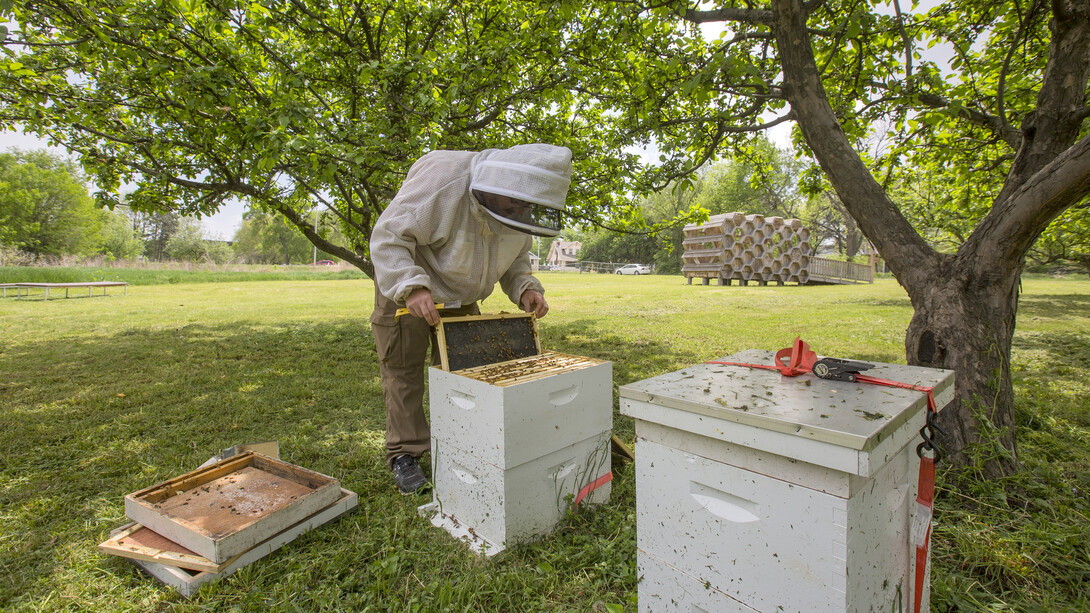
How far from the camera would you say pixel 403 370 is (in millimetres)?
2330

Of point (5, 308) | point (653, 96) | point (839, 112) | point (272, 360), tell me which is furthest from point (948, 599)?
point (5, 308)

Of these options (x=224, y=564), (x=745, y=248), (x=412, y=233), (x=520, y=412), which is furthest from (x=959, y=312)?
(x=745, y=248)

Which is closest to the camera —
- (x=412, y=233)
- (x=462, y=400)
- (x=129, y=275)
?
(x=462, y=400)

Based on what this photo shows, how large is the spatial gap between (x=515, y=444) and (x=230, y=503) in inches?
48.3

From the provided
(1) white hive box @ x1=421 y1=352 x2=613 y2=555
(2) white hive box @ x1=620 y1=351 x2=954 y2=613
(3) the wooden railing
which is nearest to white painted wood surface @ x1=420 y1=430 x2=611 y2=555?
(1) white hive box @ x1=421 y1=352 x2=613 y2=555

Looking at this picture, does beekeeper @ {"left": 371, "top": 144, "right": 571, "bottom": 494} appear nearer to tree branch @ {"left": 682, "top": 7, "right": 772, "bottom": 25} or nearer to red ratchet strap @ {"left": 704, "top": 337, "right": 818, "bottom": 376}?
red ratchet strap @ {"left": 704, "top": 337, "right": 818, "bottom": 376}

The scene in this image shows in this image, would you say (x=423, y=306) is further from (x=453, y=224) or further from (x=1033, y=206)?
(x=1033, y=206)

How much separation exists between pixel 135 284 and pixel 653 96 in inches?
801

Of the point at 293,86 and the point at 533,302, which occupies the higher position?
the point at 293,86

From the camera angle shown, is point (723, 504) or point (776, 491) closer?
point (776, 491)

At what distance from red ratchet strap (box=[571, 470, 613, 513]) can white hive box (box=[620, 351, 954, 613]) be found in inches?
26.9

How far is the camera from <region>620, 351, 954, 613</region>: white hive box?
0.93 meters

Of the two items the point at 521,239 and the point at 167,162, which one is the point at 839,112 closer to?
the point at 521,239

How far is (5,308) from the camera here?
1012cm
